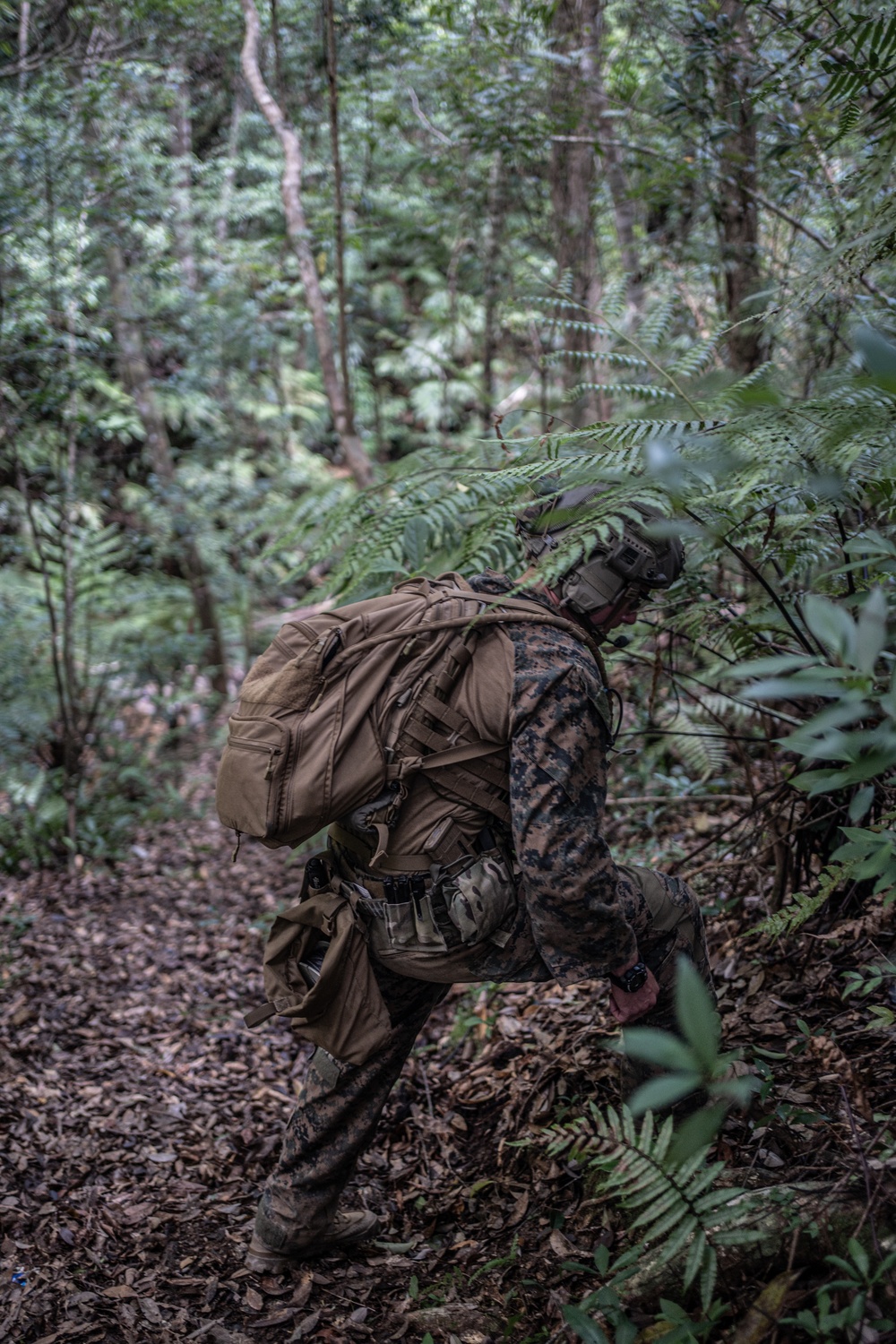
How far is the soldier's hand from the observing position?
250 centimetres

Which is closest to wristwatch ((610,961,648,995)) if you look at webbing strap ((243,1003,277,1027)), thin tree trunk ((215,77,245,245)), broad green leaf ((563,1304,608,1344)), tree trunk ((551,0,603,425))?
broad green leaf ((563,1304,608,1344))

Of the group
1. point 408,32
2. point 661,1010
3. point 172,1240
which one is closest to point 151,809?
point 172,1240

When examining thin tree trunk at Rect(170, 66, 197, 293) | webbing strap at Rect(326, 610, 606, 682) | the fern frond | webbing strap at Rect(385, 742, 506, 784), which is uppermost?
thin tree trunk at Rect(170, 66, 197, 293)

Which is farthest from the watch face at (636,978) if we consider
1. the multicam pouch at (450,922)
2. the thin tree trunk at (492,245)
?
the thin tree trunk at (492,245)

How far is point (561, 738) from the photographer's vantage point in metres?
2.28

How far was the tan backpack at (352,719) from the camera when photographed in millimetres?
2305

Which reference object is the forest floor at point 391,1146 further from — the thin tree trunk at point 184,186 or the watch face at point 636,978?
the thin tree trunk at point 184,186

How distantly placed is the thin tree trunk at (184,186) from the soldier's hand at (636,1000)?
381 inches

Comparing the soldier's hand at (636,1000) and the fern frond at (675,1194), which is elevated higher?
the fern frond at (675,1194)

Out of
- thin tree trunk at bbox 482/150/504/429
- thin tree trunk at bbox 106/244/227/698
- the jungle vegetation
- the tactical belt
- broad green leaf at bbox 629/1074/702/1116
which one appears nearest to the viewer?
broad green leaf at bbox 629/1074/702/1116

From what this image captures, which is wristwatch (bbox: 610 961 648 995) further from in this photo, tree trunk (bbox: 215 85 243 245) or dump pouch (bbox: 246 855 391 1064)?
tree trunk (bbox: 215 85 243 245)

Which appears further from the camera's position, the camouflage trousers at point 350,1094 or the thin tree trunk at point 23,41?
the thin tree trunk at point 23,41

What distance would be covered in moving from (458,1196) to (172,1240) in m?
0.96

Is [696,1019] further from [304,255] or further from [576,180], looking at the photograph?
[304,255]
